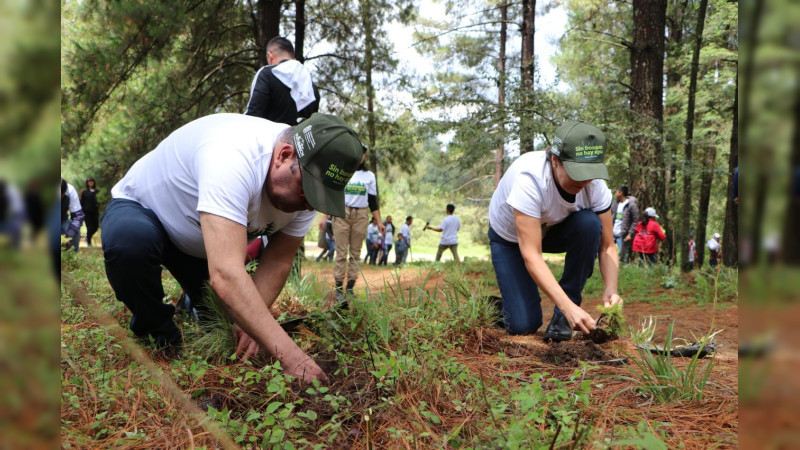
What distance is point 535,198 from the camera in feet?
11.5

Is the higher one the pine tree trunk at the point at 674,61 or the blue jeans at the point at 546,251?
the pine tree trunk at the point at 674,61

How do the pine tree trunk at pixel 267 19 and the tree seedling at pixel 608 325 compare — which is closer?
the tree seedling at pixel 608 325

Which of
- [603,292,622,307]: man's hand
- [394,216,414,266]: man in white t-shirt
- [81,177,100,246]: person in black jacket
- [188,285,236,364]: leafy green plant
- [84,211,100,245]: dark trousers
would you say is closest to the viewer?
[188,285,236,364]: leafy green plant

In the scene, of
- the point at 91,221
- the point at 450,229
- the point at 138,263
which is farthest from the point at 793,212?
the point at 91,221

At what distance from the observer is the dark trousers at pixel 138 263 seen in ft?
8.69

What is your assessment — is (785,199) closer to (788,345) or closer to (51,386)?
(788,345)

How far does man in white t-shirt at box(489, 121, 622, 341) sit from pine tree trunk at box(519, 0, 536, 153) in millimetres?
4726

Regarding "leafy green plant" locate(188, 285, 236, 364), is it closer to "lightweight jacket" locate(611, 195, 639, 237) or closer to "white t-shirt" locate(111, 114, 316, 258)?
"white t-shirt" locate(111, 114, 316, 258)

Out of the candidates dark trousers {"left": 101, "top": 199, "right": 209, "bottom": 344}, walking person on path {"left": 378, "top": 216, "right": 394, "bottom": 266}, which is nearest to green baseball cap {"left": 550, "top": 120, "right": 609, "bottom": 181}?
dark trousers {"left": 101, "top": 199, "right": 209, "bottom": 344}

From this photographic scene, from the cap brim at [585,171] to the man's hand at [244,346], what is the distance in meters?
2.01

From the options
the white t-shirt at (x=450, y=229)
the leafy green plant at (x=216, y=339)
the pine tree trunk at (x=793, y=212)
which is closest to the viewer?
the pine tree trunk at (x=793, y=212)

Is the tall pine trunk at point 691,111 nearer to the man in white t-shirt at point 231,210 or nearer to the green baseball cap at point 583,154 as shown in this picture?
the green baseball cap at point 583,154

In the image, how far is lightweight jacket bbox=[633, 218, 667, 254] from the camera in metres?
9.77

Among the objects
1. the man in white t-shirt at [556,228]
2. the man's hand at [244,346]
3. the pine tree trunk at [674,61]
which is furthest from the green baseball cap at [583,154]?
the pine tree trunk at [674,61]
